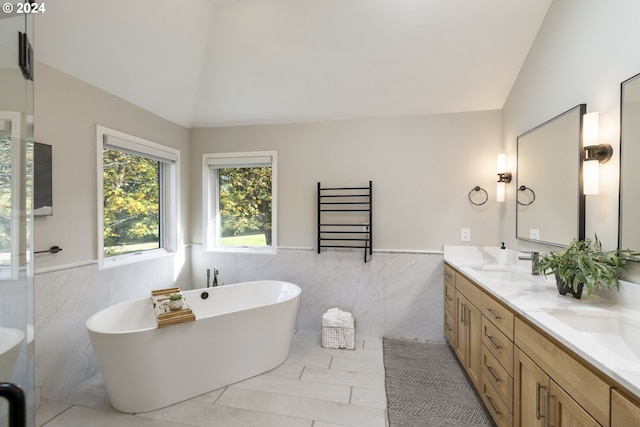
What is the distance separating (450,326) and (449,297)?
255mm

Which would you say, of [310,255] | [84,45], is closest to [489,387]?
[310,255]

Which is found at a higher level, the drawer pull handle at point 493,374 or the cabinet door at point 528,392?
the cabinet door at point 528,392

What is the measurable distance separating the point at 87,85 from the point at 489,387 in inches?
138

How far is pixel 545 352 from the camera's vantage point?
1107 mm

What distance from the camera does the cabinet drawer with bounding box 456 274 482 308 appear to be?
71.7 inches

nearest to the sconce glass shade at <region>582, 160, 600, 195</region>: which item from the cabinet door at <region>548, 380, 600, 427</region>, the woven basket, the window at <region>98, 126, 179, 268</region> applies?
the cabinet door at <region>548, 380, 600, 427</region>

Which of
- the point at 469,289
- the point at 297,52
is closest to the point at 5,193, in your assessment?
the point at 297,52

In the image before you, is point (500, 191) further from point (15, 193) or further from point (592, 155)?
point (15, 193)

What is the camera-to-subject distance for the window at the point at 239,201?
3.14m

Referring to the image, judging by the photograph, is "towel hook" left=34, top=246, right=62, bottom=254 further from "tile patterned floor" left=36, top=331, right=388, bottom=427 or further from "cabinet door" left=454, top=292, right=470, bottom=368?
"cabinet door" left=454, top=292, right=470, bottom=368

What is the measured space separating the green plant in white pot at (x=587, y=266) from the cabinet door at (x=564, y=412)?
571 mm

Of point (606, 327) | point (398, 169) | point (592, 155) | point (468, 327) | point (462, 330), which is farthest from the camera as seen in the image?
point (398, 169)

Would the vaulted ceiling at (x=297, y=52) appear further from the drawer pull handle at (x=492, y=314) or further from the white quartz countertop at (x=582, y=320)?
the drawer pull handle at (x=492, y=314)

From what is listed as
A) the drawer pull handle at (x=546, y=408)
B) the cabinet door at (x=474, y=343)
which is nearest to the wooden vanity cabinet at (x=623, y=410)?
the drawer pull handle at (x=546, y=408)
